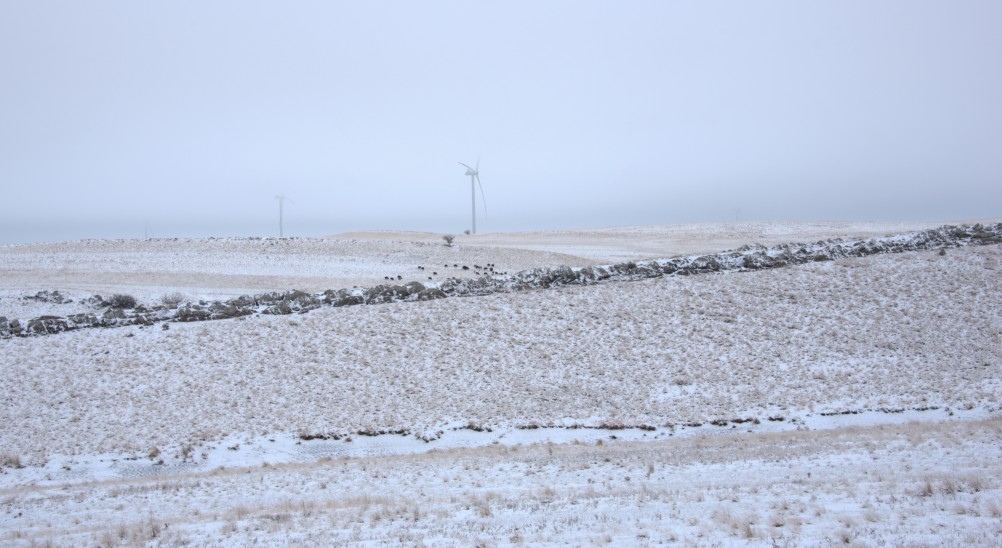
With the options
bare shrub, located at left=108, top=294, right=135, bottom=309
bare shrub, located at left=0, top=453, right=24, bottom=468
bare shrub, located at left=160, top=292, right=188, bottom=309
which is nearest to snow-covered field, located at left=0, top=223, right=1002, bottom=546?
bare shrub, located at left=0, top=453, right=24, bottom=468

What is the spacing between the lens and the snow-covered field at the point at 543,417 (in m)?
10.5

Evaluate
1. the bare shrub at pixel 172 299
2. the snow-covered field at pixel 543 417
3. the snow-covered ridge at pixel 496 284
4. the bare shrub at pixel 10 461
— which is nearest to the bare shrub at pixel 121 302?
the snow-covered ridge at pixel 496 284

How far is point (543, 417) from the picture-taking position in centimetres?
1764

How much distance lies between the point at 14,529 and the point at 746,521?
1199 cm

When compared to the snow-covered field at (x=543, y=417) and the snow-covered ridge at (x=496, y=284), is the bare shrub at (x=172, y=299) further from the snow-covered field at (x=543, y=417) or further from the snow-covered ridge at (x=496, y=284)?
the snow-covered field at (x=543, y=417)

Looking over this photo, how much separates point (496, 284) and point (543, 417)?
11032mm

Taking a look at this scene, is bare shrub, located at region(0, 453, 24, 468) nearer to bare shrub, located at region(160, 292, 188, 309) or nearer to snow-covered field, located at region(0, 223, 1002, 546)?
snow-covered field, located at region(0, 223, 1002, 546)

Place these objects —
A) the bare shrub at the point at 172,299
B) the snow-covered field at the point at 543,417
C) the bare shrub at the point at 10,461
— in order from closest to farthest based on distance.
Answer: the snow-covered field at the point at 543,417 < the bare shrub at the point at 10,461 < the bare shrub at the point at 172,299

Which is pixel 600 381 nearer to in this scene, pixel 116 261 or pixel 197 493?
pixel 197 493

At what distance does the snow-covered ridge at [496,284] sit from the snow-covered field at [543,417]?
103 centimetres

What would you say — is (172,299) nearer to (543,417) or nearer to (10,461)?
(10,461)

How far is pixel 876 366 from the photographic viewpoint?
20094 mm

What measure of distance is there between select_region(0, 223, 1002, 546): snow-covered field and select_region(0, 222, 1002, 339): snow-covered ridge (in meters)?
1.03

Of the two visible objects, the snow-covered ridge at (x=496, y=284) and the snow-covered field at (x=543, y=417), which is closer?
the snow-covered field at (x=543, y=417)
